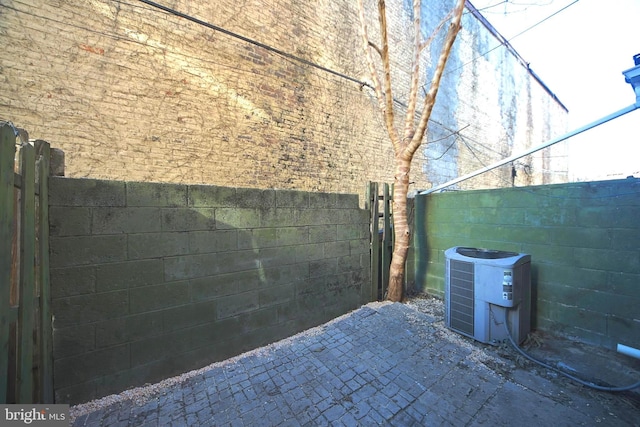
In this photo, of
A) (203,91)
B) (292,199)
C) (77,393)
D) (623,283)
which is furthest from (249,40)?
(623,283)

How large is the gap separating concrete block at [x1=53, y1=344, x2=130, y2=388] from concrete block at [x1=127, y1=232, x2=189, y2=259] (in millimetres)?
790

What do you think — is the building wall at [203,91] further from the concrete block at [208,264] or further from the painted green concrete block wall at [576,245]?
the painted green concrete block wall at [576,245]

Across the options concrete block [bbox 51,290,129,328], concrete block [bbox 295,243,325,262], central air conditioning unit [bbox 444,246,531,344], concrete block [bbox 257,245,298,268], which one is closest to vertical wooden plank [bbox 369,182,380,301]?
concrete block [bbox 295,243,325,262]

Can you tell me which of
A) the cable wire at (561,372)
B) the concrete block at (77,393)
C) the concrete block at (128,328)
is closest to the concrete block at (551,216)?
the cable wire at (561,372)

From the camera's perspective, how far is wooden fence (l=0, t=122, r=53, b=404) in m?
1.23

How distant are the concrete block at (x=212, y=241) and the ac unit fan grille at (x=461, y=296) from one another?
8.78 feet

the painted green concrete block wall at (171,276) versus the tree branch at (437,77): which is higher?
the tree branch at (437,77)

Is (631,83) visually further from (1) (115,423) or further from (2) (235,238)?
(1) (115,423)

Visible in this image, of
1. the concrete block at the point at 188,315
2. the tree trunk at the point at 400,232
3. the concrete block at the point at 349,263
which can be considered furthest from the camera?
the tree trunk at the point at 400,232

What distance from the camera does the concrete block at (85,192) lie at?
193 centimetres

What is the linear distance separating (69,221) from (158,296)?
2.99 feet

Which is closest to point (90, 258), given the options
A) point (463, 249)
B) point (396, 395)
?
point (396, 395)

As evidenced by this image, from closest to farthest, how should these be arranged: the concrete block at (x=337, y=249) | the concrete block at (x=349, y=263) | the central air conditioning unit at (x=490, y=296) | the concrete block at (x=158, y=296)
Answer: the concrete block at (x=158, y=296) → the central air conditioning unit at (x=490, y=296) → the concrete block at (x=337, y=249) → the concrete block at (x=349, y=263)

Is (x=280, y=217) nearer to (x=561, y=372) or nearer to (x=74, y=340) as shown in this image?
(x=74, y=340)
